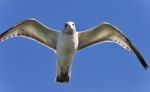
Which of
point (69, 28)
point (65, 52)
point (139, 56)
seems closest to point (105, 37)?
point (139, 56)

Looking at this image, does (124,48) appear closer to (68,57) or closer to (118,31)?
(118,31)

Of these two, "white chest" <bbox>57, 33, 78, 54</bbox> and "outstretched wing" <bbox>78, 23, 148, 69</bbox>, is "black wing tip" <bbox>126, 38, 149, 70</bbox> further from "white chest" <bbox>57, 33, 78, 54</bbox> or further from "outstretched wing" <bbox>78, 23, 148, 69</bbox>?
"white chest" <bbox>57, 33, 78, 54</bbox>

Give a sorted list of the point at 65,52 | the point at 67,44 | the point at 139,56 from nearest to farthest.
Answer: the point at 67,44 < the point at 65,52 < the point at 139,56

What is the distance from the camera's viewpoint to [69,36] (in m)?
20.8

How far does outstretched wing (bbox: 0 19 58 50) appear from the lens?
73.0ft

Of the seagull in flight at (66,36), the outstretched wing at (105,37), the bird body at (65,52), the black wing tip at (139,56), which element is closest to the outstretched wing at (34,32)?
the seagull in flight at (66,36)

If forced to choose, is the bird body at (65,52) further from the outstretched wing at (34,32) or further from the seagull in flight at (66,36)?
the outstretched wing at (34,32)

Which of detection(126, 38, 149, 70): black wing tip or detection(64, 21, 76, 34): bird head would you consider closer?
detection(64, 21, 76, 34): bird head

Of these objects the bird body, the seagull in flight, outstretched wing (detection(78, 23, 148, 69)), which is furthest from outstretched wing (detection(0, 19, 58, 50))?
outstretched wing (detection(78, 23, 148, 69))

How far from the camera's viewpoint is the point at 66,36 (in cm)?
2075

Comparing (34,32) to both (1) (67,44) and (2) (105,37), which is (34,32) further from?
(2) (105,37)

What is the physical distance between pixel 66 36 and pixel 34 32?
255 cm

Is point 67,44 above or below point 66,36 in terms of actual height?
below

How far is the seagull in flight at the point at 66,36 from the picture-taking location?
20891 millimetres
